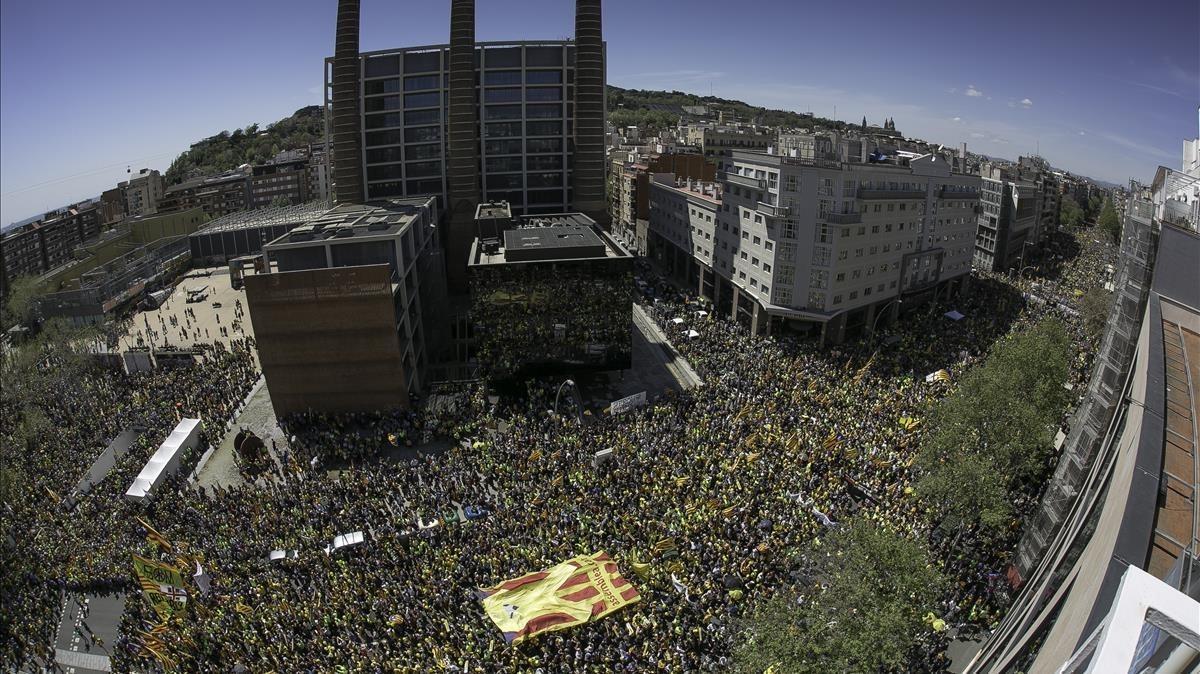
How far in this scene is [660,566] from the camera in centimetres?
2277

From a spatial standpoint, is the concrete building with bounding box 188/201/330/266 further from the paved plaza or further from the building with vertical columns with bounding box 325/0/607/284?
the building with vertical columns with bounding box 325/0/607/284

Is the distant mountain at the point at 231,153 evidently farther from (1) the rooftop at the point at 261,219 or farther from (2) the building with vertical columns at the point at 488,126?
(2) the building with vertical columns at the point at 488,126

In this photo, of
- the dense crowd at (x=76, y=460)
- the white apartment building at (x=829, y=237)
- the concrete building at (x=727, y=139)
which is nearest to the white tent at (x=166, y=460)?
the dense crowd at (x=76, y=460)

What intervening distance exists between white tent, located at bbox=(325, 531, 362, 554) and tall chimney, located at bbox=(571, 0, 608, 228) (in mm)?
48270

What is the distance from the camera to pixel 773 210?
46.0 metres

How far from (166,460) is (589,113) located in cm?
5169

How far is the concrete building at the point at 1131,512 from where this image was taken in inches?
315

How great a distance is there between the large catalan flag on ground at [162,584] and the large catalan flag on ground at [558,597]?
37.5 ft

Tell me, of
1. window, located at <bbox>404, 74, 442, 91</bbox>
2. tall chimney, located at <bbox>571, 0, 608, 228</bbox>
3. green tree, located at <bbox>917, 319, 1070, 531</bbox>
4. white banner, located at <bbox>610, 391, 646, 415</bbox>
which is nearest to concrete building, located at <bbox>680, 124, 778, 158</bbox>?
tall chimney, located at <bbox>571, 0, 608, 228</bbox>

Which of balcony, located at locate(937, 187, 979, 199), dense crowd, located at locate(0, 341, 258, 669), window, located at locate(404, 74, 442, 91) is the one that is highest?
window, located at locate(404, 74, 442, 91)

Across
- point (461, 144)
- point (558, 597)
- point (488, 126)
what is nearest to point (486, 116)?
point (488, 126)

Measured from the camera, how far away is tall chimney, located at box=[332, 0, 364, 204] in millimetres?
67188

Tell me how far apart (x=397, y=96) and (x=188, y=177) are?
12457 cm

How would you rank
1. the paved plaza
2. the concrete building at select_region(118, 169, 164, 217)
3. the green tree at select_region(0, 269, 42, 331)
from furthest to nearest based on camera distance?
the concrete building at select_region(118, 169, 164, 217) → the green tree at select_region(0, 269, 42, 331) → the paved plaza
